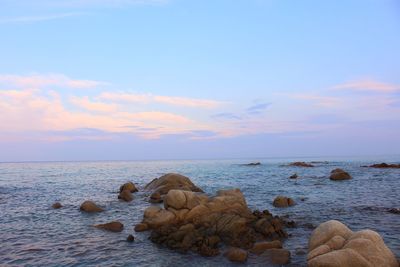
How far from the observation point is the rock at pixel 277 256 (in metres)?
16.2

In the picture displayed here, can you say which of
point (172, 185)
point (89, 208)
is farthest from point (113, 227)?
point (172, 185)

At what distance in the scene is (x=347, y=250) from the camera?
13758mm

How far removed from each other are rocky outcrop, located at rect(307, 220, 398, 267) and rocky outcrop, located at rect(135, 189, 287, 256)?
4.67 meters

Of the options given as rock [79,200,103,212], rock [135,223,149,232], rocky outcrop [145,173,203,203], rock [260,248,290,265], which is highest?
rocky outcrop [145,173,203,203]

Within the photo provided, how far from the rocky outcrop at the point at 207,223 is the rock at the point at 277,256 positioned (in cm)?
158

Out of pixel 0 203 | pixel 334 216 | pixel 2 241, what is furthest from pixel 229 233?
pixel 0 203

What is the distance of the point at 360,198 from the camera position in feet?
115

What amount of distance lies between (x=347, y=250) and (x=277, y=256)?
150 inches

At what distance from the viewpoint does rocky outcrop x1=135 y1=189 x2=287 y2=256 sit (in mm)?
18984

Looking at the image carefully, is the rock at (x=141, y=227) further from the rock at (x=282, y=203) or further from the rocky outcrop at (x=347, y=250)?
the rock at (x=282, y=203)

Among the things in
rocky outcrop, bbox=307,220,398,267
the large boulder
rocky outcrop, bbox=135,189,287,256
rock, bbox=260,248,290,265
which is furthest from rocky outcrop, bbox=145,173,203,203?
rocky outcrop, bbox=307,220,398,267

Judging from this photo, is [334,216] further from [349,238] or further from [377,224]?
[349,238]

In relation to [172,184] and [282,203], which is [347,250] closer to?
[282,203]

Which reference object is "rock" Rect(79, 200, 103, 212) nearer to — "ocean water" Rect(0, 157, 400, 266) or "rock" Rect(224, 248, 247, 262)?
"ocean water" Rect(0, 157, 400, 266)
